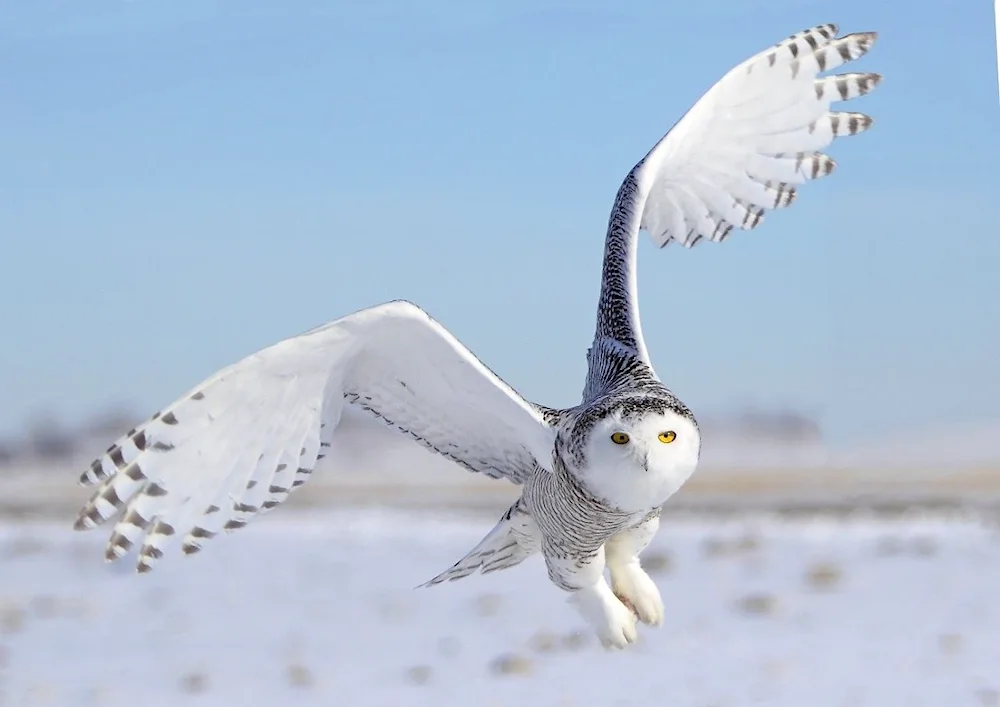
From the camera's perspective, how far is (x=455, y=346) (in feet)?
6.39

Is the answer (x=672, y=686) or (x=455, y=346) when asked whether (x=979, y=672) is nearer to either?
(x=672, y=686)

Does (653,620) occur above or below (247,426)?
below

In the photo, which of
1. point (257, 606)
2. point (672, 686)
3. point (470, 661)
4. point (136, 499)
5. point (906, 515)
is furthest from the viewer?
point (906, 515)

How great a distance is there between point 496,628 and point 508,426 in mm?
1962

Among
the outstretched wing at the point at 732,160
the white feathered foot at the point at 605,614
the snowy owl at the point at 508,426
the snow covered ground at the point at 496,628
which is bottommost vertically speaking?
the snow covered ground at the point at 496,628

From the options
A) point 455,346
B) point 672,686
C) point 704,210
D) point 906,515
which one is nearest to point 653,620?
point 455,346

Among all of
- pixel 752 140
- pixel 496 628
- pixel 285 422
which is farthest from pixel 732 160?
pixel 496 628

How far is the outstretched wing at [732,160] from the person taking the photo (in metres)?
2.25

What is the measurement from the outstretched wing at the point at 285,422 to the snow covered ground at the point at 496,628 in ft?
4.59

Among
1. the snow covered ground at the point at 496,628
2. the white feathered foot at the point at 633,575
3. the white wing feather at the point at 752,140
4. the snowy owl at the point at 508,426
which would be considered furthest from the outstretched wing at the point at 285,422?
the snow covered ground at the point at 496,628

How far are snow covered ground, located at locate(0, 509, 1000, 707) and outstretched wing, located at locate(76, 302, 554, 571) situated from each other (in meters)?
1.40

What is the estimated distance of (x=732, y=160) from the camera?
2.63 metres

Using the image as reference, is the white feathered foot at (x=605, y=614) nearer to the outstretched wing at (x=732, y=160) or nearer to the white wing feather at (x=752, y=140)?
the outstretched wing at (x=732, y=160)

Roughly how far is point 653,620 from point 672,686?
131 cm
